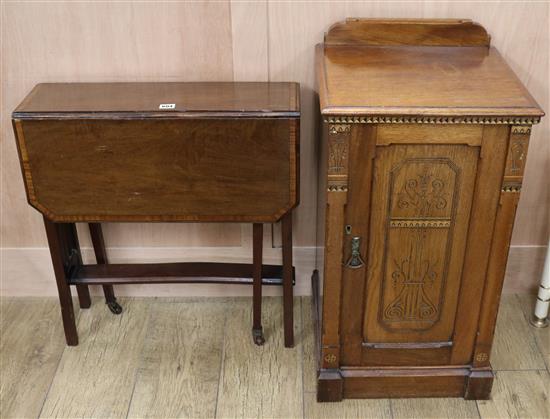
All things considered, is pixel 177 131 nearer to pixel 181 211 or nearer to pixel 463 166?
pixel 181 211

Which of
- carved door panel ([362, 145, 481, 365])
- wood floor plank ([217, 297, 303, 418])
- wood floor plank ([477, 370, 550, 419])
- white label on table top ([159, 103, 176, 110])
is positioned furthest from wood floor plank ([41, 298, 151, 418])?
wood floor plank ([477, 370, 550, 419])

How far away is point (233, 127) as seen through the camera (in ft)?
6.94

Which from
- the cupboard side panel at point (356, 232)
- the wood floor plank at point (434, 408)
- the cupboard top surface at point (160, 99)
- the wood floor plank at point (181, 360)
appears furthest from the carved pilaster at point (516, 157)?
the wood floor plank at point (181, 360)

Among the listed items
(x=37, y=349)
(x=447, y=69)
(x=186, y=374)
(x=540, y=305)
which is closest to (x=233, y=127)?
(x=447, y=69)

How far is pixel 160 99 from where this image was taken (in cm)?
221

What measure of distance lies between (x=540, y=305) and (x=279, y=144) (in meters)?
1.18

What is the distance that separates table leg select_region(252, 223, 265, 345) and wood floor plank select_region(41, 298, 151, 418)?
16.1 inches

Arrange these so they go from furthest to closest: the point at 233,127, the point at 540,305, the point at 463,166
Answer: the point at 540,305, the point at 233,127, the point at 463,166

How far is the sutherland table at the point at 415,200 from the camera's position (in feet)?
6.16

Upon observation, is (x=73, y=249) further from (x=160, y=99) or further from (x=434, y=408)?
(x=434, y=408)

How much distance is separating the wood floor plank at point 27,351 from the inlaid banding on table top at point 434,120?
1.34 meters

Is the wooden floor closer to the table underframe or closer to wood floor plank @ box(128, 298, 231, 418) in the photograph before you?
wood floor plank @ box(128, 298, 231, 418)

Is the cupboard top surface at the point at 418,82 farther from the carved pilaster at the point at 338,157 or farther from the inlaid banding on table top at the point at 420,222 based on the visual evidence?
the inlaid banding on table top at the point at 420,222

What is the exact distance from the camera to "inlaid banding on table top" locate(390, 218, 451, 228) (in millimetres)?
2039
